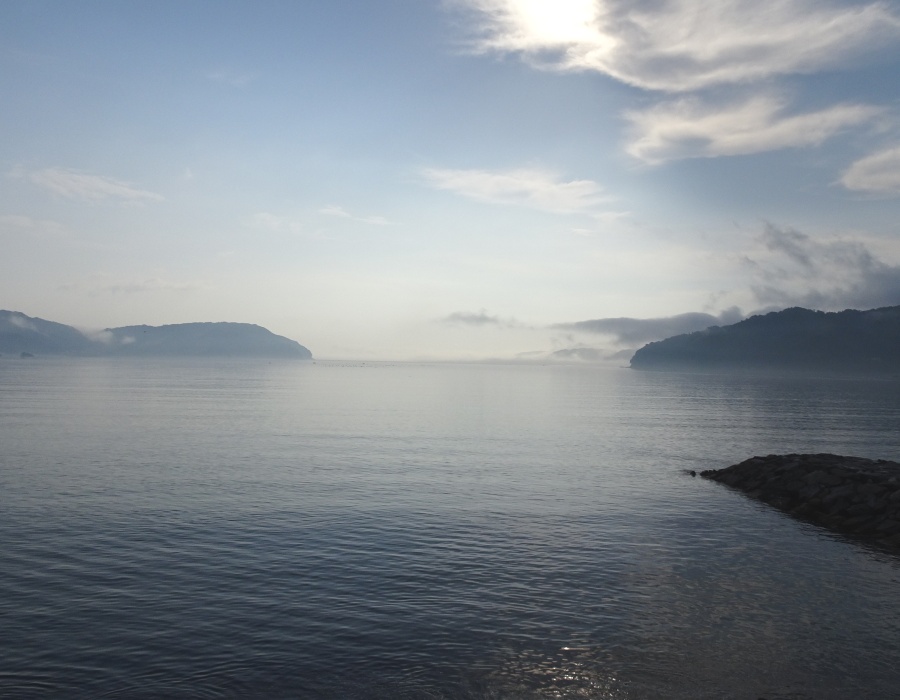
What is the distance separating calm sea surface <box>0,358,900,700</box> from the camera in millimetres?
19109

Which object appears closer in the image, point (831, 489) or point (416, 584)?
point (416, 584)

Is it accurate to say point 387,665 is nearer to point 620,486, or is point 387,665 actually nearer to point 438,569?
point 438,569

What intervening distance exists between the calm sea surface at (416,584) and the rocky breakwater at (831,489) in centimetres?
249

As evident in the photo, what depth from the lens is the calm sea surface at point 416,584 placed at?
62.7 feet

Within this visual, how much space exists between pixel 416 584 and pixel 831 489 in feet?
113

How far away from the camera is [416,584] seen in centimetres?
2694

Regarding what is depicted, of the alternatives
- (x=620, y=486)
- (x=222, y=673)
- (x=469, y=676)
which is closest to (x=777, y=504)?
(x=620, y=486)

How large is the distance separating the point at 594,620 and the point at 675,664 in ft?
12.4

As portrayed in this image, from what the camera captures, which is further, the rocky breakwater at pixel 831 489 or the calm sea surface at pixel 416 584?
the rocky breakwater at pixel 831 489

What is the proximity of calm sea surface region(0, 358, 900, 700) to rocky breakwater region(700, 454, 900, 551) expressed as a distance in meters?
2.49

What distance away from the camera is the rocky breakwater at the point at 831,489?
40.0 m

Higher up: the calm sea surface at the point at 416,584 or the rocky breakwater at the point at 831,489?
the rocky breakwater at the point at 831,489

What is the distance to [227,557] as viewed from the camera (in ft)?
98.8

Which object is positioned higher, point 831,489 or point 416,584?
point 831,489
